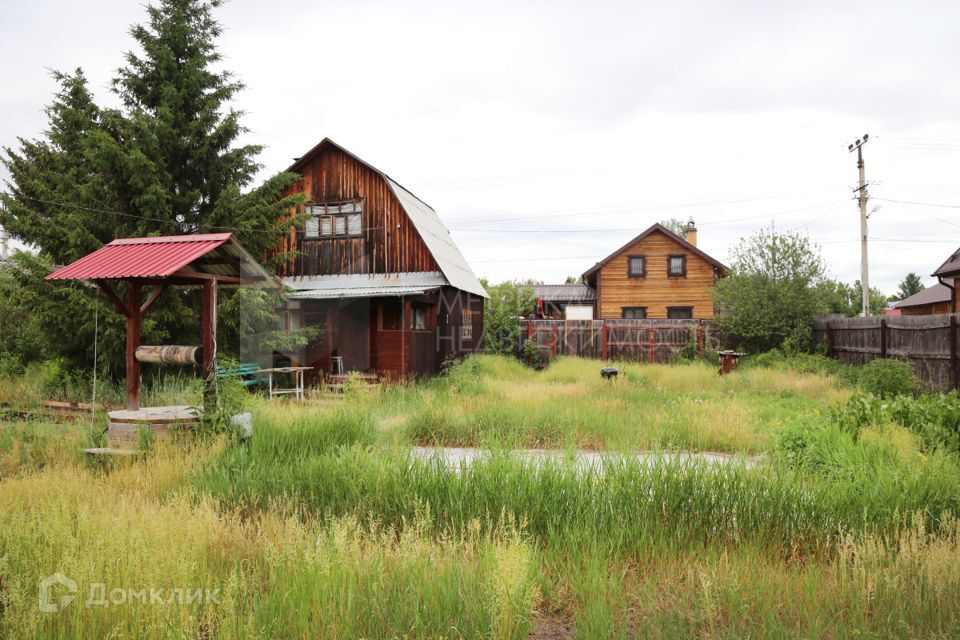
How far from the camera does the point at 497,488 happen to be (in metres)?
4.58

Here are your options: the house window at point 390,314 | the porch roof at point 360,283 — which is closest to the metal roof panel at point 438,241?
the porch roof at point 360,283

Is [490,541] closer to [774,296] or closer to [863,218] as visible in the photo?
[774,296]

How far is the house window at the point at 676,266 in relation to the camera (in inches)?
1136

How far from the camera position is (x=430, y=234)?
63.6 ft

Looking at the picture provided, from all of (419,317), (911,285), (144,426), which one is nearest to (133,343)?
(144,426)

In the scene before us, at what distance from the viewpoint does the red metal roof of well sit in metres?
6.88

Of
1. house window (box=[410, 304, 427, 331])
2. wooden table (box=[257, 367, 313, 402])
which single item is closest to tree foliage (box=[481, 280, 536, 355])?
house window (box=[410, 304, 427, 331])

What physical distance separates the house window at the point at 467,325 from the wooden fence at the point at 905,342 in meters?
12.4

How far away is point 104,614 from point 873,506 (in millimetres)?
5104

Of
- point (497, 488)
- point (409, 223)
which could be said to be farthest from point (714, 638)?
point (409, 223)

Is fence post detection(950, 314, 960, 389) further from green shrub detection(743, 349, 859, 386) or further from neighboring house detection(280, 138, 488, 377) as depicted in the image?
neighboring house detection(280, 138, 488, 377)

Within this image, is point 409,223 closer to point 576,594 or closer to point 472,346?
point 472,346

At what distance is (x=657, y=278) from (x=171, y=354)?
25.6 m

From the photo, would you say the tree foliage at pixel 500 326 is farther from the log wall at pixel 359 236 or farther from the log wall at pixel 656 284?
the log wall at pixel 359 236
